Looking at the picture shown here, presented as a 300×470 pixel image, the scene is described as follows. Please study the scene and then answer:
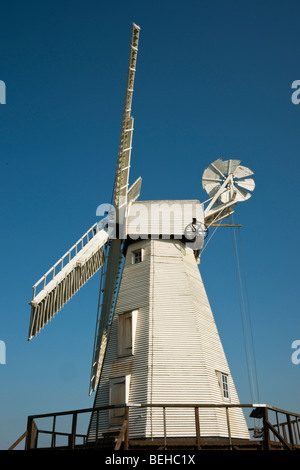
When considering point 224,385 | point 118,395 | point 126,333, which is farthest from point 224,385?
point 126,333

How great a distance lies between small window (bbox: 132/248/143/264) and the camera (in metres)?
17.7

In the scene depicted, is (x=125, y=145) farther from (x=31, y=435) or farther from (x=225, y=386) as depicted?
(x=31, y=435)

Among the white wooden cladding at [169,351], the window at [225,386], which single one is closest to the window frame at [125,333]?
the white wooden cladding at [169,351]

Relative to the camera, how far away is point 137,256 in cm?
1795

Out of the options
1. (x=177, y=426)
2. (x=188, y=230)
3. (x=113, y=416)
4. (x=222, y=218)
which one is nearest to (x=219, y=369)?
(x=177, y=426)

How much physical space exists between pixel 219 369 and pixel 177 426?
2827 mm

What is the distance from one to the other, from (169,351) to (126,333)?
1.79 metres

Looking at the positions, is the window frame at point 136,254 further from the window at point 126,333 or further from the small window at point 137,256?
the window at point 126,333

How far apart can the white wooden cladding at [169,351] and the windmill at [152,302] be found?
0.03 m

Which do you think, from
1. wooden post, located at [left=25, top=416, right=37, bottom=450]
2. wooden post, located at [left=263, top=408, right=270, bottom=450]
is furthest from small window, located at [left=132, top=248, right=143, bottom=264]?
wooden post, located at [left=263, top=408, right=270, bottom=450]

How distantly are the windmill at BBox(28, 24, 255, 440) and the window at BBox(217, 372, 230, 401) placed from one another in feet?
0.10

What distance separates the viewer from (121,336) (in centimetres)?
1572

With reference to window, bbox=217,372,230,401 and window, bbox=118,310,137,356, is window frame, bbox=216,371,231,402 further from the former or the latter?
window, bbox=118,310,137,356
